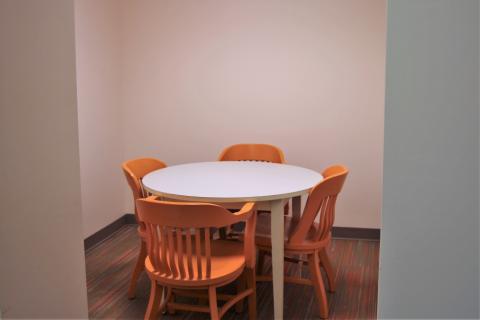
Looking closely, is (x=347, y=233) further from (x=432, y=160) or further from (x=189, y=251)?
(x=432, y=160)

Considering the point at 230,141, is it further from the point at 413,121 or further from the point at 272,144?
the point at 413,121

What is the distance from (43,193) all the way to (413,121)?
779 mm

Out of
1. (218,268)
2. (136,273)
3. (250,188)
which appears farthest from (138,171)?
(218,268)

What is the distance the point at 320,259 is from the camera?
3.06 metres

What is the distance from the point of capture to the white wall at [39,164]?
938 mm

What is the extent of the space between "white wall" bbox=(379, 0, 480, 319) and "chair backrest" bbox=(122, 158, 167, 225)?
2122 mm

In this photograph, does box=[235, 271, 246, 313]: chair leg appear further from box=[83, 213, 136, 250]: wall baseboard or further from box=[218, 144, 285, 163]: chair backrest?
box=[83, 213, 136, 250]: wall baseboard

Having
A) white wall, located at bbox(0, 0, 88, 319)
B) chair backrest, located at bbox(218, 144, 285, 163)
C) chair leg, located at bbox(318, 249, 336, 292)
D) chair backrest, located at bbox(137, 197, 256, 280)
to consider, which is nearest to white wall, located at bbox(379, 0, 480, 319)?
white wall, located at bbox(0, 0, 88, 319)

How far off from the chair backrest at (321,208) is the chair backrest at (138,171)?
918 millimetres

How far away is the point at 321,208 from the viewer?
2691mm

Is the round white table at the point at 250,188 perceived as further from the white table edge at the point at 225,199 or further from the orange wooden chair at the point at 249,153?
the orange wooden chair at the point at 249,153

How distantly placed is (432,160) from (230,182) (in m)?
2.11

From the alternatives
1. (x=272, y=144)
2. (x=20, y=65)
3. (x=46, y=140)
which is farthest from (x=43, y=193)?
(x=272, y=144)

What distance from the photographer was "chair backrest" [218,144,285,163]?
12.6 ft
